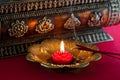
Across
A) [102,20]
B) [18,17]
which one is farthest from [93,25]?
[18,17]

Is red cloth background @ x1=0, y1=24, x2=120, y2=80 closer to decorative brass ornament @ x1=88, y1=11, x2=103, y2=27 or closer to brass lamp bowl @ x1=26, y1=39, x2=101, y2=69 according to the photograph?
brass lamp bowl @ x1=26, y1=39, x2=101, y2=69

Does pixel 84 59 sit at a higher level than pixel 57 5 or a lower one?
lower

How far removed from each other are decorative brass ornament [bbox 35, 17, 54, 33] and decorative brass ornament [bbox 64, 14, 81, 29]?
6 centimetres

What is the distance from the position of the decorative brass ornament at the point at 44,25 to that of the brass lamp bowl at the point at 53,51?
48 millimetres

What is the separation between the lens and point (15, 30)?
90 cm

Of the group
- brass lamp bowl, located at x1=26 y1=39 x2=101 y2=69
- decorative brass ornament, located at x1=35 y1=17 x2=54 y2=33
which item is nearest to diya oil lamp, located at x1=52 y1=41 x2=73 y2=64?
brass lamp bowl, located at x1=26 y1=39 x2=101 y2=69

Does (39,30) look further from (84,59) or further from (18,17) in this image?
(84,59)

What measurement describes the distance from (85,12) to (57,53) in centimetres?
23

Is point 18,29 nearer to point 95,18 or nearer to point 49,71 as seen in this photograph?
point 49,71

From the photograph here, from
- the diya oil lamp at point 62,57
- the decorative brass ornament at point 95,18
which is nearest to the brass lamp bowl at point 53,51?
the diya oil lamp at point 62,57

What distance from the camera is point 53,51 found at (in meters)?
0.89

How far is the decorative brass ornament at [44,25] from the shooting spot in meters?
0.93

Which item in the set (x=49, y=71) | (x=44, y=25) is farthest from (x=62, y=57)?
(x=44, y=25)

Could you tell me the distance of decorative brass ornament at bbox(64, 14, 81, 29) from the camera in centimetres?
97
